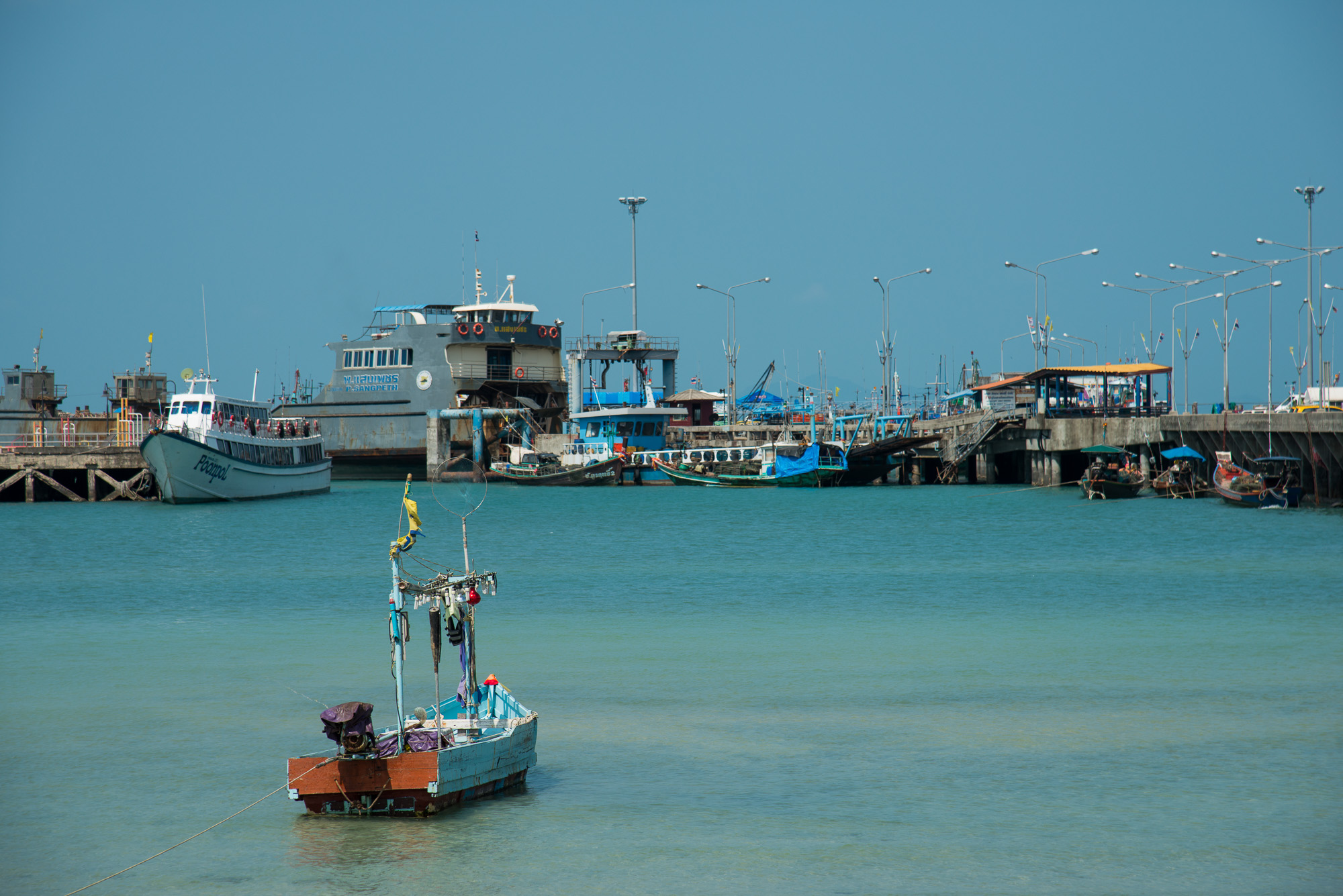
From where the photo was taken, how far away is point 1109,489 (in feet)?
186

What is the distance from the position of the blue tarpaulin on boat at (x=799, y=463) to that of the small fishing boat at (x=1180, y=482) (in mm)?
17882

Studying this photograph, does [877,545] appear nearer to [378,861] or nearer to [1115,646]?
[1115,646]

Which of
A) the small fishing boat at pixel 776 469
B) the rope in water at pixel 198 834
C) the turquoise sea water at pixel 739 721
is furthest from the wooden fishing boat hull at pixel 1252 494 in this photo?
the rope in water at pixel 198 834

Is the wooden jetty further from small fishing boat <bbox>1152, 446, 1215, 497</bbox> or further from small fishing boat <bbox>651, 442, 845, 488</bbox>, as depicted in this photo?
small fishing boat <bbox>1152, 446, 1215, 497</bbox>

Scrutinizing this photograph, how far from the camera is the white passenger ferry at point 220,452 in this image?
53656mm

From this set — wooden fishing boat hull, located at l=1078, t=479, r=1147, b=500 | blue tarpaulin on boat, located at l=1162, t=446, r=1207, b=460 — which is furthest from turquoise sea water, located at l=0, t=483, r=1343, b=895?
wooden fishing boat hull, located at l=1078, t=479, r=1147, b=500

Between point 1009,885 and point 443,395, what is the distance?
219ft

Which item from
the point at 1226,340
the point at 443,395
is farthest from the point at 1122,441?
the point at 443,395

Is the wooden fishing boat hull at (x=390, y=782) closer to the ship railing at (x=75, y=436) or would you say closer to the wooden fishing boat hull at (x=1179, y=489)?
the wooden fishing boat hull at (x=1179, y=489)

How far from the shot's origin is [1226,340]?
6228 centimetres

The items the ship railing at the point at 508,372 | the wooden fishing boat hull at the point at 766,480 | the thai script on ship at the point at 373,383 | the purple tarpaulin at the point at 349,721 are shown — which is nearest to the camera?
the purple tarpaulin at the point at 349,721

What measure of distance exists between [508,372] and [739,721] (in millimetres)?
62656

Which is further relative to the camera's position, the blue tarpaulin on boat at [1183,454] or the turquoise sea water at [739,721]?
the blue tarpaulin on boat at [1183,454]

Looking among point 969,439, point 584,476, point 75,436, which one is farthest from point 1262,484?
point 75,436
